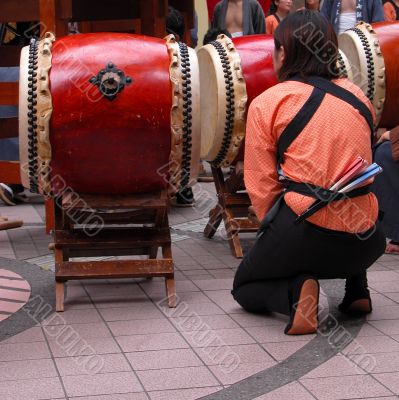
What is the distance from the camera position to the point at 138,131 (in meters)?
3.83

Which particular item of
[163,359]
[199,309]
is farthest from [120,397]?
[199,309]

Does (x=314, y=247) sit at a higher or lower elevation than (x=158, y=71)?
lower

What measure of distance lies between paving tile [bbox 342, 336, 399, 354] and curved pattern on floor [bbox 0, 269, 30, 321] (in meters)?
1.41

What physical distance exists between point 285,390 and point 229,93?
2.09 m

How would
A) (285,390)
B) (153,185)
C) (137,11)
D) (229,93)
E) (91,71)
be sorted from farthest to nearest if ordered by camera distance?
(137,11) < (229,93) < (153,185) < (91,71) < (285,390)

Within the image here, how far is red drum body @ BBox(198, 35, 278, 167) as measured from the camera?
466 cm

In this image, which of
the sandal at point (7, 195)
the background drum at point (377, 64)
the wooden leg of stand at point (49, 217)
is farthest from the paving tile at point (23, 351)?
the sandal at point (7, 195)

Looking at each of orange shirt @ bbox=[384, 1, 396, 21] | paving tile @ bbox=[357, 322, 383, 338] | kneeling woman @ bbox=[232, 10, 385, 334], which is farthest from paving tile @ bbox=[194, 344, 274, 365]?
orange shirt @ bbox=[384, 1, 396, 21]

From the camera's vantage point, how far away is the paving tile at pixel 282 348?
327cm

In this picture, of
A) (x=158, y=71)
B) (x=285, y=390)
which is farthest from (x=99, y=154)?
(x=285, y=390)

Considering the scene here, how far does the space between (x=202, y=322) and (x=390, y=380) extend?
926mm

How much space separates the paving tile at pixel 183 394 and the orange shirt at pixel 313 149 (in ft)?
2.75

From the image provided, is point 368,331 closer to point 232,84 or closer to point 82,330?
point 82,330

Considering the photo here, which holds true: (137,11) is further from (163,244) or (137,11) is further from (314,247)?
(314,247)
